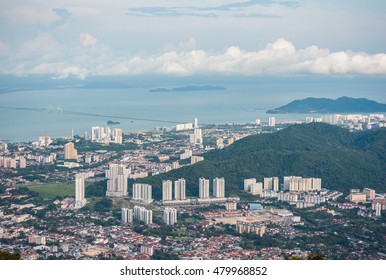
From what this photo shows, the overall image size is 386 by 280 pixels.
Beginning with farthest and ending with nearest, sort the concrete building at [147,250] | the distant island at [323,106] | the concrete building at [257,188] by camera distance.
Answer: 1. the distant island at [323,106]
2. the concrete building at [257,188]
3. the concrete building at [147,250]

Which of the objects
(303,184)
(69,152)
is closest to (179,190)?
(303,184)

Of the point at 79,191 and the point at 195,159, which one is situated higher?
the point at 195,159

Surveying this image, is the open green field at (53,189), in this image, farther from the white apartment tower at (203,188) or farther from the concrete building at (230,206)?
the concrete building at (230,206)

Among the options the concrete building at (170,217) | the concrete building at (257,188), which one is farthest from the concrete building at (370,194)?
the concrete building at (170,217)

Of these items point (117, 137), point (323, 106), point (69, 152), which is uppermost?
point (323, 106)

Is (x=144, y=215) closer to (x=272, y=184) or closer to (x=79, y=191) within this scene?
(x=79, y=191)
